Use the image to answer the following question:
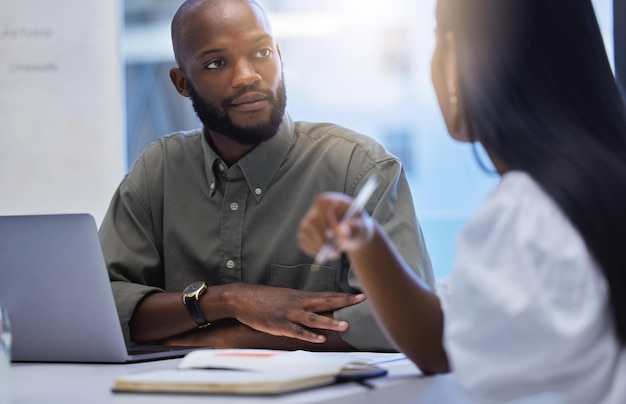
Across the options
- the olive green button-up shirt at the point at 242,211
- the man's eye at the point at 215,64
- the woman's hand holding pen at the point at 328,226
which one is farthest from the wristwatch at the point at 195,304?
the woman's hand holding pen at the point at 328,226

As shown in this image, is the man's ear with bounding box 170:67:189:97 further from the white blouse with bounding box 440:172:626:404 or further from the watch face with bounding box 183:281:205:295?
the white blouse with bounding box 440:172:626:404

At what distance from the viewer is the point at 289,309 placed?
A: 6.18 ft

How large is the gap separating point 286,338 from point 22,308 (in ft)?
1.93

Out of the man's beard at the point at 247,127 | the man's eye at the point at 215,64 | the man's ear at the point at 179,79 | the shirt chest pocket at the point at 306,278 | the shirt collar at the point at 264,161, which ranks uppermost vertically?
the man's eye at the point at 215,64

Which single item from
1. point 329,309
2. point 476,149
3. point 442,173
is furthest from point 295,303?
point 442,173

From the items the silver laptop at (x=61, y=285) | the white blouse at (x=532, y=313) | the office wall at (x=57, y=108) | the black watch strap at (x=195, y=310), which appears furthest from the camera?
the office wall at (x=57, y=108)

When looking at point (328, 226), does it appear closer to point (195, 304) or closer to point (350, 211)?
point (350, 211)

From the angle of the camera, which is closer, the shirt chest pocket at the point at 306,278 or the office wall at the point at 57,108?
the shirt chest pocket at the point at 306,278

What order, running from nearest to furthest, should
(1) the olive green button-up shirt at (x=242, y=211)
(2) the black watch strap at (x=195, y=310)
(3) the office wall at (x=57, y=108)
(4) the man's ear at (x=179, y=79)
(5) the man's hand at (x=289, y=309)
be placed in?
(5) the man's hand at (x=289, y=309) → (2) the black watch strap at (x=195, y=310) → (1) the olive green button-up shirt at (x=242, y=211) → (4) the man's ear at (x=179, y=79) → (3) the office wall at (x=57, y=108)

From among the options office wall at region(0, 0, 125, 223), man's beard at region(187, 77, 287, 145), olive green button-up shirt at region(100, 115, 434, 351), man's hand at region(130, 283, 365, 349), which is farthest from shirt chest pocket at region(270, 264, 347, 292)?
office wall at region(0, 0, 125, 223)

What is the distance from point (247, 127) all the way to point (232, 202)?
0.63ft

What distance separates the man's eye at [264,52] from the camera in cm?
213

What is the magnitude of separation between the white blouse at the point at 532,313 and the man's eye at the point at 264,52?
44.7 inches

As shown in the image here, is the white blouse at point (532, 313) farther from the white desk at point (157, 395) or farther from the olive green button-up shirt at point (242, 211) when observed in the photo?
the olive green button-up shirt at point (242, 211)
